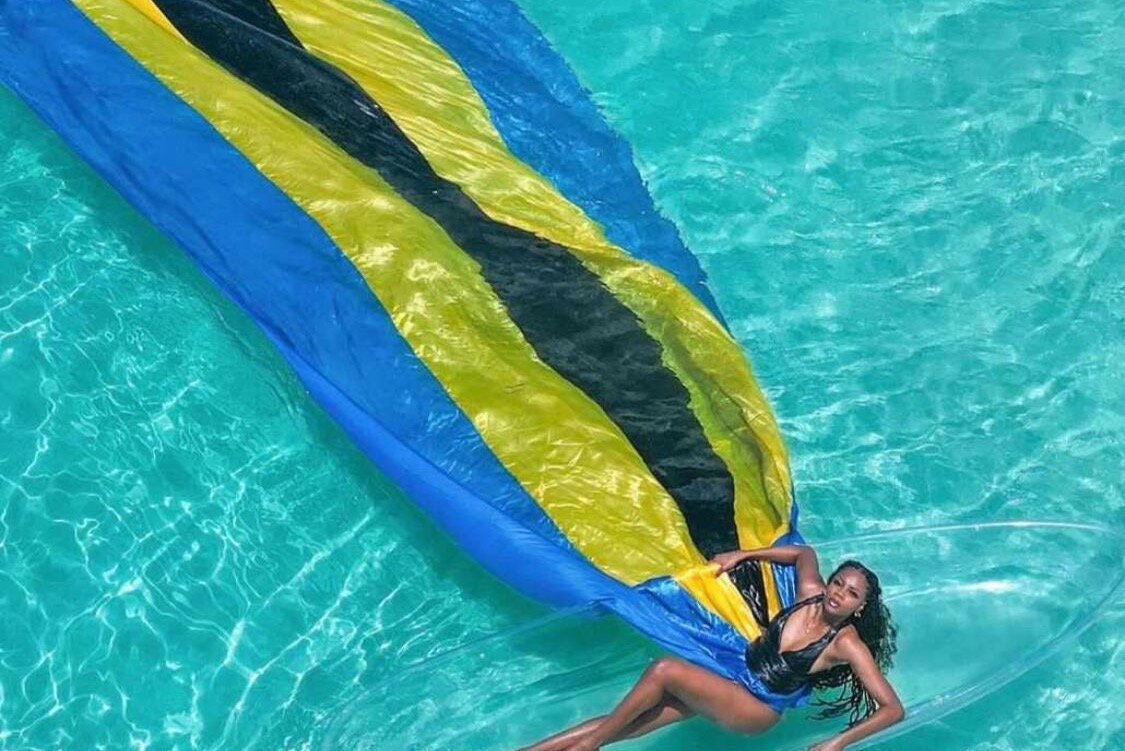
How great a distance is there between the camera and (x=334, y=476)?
211 inches

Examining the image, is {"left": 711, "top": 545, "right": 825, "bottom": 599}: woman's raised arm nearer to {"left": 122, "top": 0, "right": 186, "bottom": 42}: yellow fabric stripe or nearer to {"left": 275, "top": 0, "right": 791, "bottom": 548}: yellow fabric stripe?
{"left": 275, "top": 0, "right": 791, "bottom": 548}: yellow fabric stripe

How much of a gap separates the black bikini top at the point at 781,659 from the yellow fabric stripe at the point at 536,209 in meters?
0.38

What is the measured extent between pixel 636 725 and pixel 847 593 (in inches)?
28.9

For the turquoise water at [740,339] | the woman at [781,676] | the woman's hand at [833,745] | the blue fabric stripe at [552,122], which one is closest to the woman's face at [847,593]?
the woman at [781,676]

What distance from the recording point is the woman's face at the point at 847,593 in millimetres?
4395

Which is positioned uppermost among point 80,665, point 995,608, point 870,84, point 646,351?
point 870,84

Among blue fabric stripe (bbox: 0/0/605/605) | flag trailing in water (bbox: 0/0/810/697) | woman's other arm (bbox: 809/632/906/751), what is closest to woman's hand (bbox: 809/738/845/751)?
woman's other arm (bbox: 809/632/906/751)

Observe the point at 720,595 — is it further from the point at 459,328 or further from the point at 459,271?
the point at 459,271

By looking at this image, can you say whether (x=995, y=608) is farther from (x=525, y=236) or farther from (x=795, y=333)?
(x=525, y=236)

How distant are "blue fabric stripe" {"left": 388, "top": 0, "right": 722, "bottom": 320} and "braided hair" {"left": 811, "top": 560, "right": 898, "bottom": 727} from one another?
1.47 meters

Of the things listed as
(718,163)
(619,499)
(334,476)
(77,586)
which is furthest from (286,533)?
(718,163)

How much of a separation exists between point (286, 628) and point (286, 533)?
352mm

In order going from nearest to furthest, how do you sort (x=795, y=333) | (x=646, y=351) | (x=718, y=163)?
(x=646, y=351), (x=795, y=333), (x=718, y=163)

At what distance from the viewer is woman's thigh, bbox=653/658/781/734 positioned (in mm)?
4477
